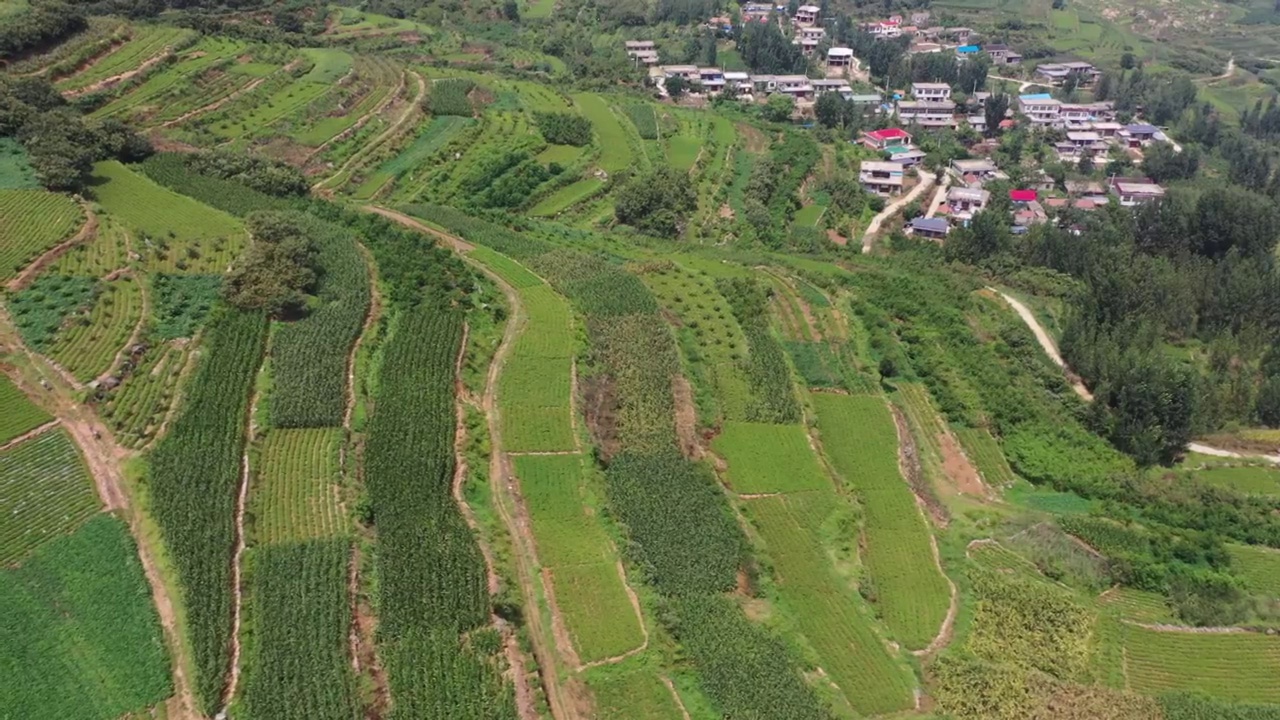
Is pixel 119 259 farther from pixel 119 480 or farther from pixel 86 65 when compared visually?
pixel 86 65

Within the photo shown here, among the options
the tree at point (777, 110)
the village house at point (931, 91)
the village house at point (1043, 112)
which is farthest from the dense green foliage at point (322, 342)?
the village house at point (1043, 112)

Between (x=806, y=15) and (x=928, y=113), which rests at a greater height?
(x=806, y=15)

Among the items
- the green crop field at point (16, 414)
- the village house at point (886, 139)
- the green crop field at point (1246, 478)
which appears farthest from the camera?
the village house at point (886, 139)

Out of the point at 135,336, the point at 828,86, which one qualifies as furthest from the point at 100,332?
the point at 828,86

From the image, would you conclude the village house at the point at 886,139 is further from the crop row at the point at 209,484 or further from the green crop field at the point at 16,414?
the green crop field at the point at 16,414

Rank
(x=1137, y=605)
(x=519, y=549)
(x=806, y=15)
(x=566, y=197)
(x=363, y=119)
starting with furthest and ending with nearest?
Result: (x=806, y=15), (x=566, y=197), (x=363, y=119), (x=1137, y=605), (x=519, y=549)

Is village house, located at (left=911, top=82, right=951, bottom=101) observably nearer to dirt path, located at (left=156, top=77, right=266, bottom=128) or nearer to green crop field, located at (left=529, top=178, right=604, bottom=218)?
green crop field, located at (left=529, top=178, right=604, bottom=218)

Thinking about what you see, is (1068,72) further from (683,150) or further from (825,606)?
(825,606)

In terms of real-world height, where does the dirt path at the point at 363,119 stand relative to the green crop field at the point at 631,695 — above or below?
above
